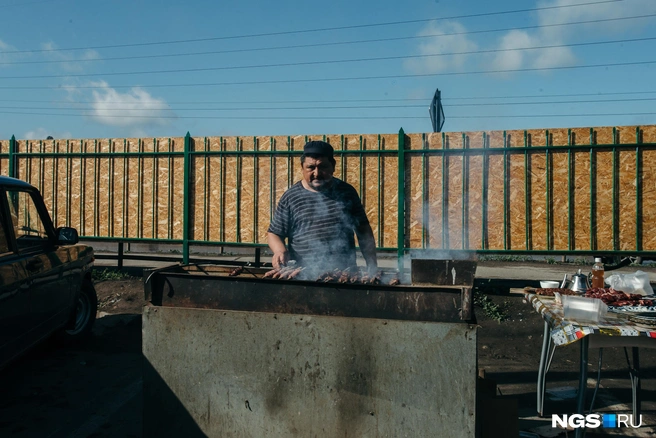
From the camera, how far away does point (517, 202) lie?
24.6 ft

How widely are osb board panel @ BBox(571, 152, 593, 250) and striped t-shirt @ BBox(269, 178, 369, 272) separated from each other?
186 inches

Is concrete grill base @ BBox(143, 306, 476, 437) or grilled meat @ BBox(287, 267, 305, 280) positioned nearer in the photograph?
concrete grill base @ BBox(143, 306, 476, 437)

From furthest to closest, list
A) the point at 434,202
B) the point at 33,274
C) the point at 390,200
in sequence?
the point at 390,200
the point at 434,202
the point at 33,274

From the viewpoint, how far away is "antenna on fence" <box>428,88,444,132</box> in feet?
49.9

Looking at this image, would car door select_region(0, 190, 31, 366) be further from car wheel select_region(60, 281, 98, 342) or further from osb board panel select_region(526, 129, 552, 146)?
osb board panel select_region(526, 129, 552, 146)

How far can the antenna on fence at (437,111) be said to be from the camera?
15.2 metres

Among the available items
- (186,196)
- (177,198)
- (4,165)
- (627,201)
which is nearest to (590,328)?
(627,201)

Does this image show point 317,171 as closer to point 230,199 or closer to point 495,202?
point 495,202

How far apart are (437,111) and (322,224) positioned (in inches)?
490

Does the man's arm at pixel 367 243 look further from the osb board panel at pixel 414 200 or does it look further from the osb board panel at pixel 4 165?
the osb board panel at pixel 4 165

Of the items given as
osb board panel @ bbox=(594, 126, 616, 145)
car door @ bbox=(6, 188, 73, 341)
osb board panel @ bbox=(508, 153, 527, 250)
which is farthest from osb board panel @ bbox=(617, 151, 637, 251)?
car door @ bbox=(6, 188, 73, 341)

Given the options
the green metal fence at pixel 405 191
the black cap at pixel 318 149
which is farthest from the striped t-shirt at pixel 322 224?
the green metal fence at pixel 405 191

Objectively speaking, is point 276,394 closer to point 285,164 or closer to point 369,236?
point 369,236

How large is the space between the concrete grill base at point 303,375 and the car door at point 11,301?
1.71 m
